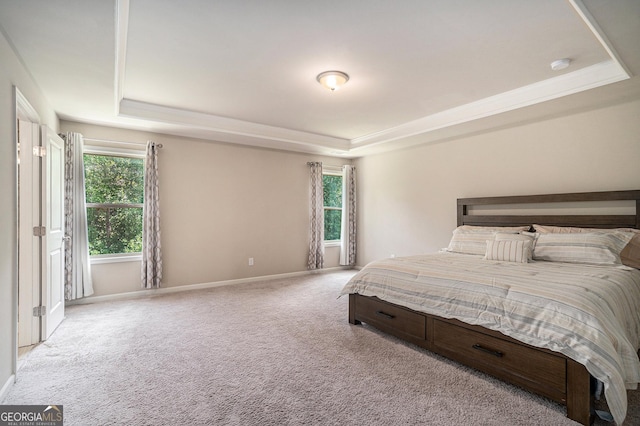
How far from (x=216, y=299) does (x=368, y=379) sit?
2774mm

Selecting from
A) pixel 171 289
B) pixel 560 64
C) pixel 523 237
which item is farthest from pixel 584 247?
pixel 171 289

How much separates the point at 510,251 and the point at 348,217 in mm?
3633

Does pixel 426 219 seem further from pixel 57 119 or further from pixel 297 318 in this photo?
pixel 57 119

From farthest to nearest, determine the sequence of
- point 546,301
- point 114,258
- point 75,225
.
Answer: point 114,258
point 75,225
point 546,301

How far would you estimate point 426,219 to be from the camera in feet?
17.6

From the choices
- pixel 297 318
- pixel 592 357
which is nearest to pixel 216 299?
pixel 297 318

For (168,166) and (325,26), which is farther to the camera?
(168,166)

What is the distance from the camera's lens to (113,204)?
452 centimetres

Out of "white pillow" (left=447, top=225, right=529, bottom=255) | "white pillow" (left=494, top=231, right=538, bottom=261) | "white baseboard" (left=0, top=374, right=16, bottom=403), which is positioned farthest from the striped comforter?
"white baseboard" (left=0, top=374, right=16, bottom=403)

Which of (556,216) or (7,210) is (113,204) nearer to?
(7,210)

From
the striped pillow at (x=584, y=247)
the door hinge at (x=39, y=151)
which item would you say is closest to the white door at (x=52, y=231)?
the door hinge at (x=39, y=151)

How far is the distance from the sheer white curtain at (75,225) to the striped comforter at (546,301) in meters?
3.65

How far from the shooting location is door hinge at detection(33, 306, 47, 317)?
295cm

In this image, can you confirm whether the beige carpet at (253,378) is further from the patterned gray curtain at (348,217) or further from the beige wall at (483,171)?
the patterned gray curtain at (348,217)
